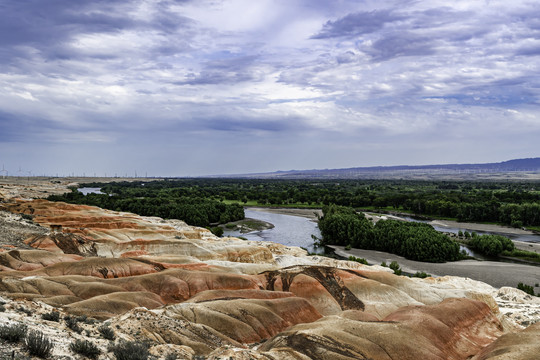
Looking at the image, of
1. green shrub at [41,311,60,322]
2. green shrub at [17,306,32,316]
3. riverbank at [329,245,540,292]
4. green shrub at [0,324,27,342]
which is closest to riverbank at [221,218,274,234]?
riverbank at [329,245,540,292]

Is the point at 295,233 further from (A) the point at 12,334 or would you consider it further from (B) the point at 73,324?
(A) the point at 12,334

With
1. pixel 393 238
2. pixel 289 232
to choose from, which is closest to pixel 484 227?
pixel 393 238

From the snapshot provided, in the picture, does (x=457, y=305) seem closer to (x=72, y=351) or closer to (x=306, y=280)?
(x=306, y=280)

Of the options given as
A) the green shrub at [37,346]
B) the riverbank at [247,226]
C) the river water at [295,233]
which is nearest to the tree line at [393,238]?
the river water at [295,233]

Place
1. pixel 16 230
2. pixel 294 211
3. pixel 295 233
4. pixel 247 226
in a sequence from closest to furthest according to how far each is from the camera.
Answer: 1. pixel 16 230
2. pixel 295 233
3. pixel 247 226
4. pixel 294 211

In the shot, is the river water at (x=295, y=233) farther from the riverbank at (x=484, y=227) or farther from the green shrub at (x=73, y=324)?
the green shrub at (x=73, y=324)

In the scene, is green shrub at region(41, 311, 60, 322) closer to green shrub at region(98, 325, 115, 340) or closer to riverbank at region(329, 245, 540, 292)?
green shrub at region(98, 325, 115, 340)
